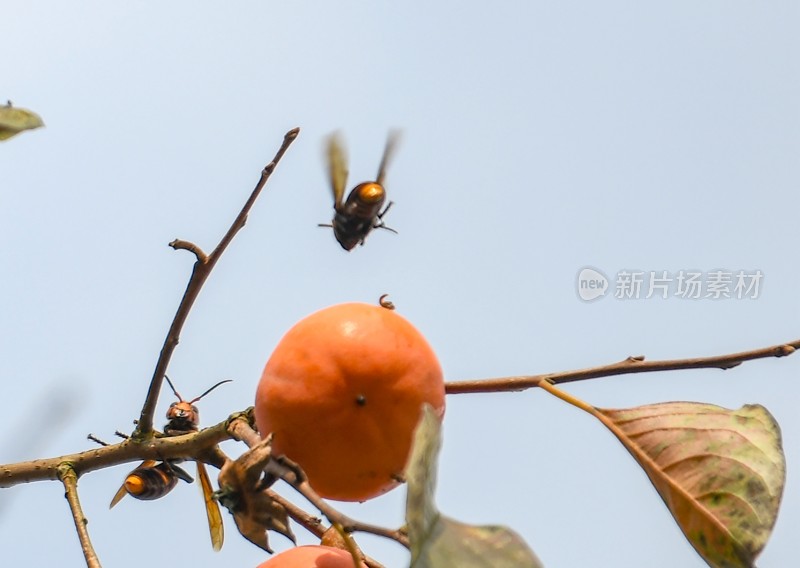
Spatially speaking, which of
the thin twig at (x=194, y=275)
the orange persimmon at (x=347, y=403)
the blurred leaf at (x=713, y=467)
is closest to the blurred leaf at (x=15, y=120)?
the thin twig at (x=194, y=275)

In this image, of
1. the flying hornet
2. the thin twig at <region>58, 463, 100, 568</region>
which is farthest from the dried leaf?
the flying hornet

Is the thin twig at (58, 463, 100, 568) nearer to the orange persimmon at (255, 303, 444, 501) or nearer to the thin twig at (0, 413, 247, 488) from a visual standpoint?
the thin twig at (0, 413, 247, 488)

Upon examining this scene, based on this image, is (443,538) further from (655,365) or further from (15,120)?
(15,120)

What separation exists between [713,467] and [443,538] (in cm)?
61

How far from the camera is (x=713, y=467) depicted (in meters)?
1.65

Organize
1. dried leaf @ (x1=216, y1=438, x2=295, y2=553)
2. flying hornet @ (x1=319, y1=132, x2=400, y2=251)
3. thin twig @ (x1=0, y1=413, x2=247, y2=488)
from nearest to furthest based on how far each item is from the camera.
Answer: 1. dried leaf @ (x1=216, y1=438, x2=295, y2=553)
2. thin twig @ (x1=0, y1=413, x2=247, y2=488)
3. flying hornet @ (x1=319, y1=132, x2=400, y2=251)

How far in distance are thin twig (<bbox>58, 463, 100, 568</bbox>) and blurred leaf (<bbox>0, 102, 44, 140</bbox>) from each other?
1.91ft

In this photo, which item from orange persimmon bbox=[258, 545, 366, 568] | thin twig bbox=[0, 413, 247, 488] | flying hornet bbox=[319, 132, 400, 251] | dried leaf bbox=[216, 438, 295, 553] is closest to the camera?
dried leaf bbox=[216, 438, 295, 553]

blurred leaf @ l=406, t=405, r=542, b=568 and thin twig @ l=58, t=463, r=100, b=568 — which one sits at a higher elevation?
blurred leaf @ l=406, t=405, r=542, b=568

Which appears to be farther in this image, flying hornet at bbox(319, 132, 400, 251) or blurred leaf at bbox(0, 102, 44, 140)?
flying hornet at bbox(319, 132, 400, 251)

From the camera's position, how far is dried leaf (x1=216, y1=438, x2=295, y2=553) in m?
1.42

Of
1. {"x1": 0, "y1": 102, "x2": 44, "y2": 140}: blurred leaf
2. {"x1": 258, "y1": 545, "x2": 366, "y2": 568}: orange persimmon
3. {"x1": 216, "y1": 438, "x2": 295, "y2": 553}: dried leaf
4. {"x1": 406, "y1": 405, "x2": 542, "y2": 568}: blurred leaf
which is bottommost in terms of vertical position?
{"x1": 258, "y1": 545, "x2": 366, "y2": 568}: orange persimmon

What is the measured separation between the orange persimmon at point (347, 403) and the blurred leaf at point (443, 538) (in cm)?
33

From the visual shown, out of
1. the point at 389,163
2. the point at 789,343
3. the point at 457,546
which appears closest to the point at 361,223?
the point at 389,163
